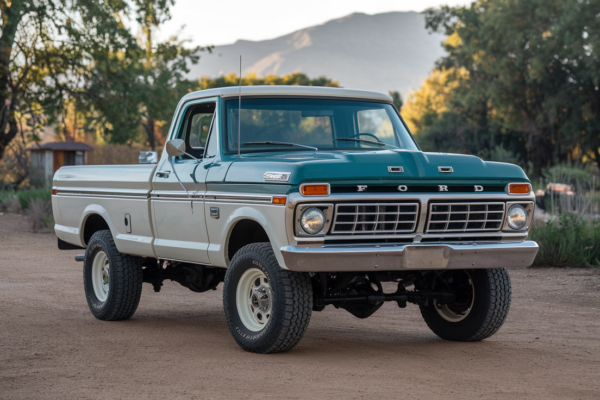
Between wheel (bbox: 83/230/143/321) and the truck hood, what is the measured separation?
230 centimetres

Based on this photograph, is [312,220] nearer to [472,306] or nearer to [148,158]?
[472,306]

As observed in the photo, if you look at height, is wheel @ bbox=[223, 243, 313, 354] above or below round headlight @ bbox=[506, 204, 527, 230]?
below

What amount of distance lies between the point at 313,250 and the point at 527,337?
280 centimetres

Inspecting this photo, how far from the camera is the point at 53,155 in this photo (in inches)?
1167

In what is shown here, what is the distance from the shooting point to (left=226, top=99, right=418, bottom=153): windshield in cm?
737

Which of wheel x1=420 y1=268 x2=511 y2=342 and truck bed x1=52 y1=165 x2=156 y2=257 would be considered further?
truck bed x1=52 y1=165 x2=156 y2=257

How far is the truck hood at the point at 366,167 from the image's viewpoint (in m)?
6.09

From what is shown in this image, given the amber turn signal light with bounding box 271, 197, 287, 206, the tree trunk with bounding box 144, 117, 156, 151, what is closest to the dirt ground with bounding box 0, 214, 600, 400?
the amber turn signal light with bounding box 271, 197, 287, 206

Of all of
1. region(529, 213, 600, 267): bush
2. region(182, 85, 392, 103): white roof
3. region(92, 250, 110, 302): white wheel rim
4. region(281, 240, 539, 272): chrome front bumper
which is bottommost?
region(529, 213, 600, 267): bush

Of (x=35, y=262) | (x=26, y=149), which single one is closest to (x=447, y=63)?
(x=26, y=149)

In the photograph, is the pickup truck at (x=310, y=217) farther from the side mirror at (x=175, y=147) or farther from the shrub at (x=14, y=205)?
the shrub at (x=14, y=205)

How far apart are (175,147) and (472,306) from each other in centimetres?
295

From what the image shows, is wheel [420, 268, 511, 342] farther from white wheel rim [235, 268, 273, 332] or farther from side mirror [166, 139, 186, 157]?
side mirror [166, 139, 186, 157]

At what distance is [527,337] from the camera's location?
7.74 m
